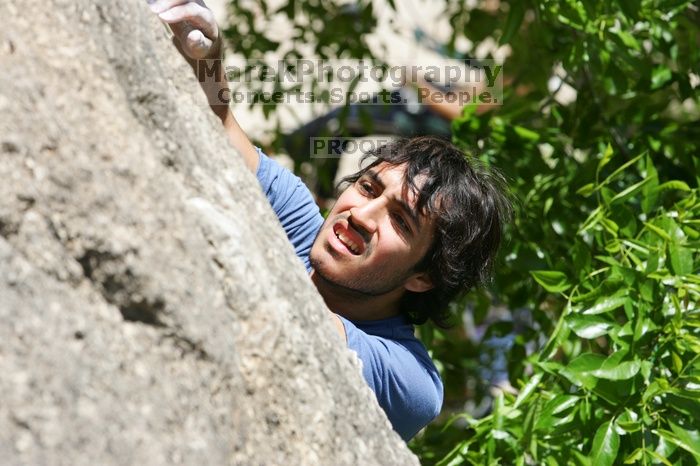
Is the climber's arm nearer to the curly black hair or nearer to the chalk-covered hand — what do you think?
the chalk-covered hand

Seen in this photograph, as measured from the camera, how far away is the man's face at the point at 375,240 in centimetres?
218

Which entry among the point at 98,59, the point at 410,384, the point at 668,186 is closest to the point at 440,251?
the point at 410,384

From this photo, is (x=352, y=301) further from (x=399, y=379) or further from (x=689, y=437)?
(x=689, y=437)

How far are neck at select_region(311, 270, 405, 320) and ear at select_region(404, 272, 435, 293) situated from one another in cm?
3

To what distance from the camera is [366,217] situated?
2.21 meters

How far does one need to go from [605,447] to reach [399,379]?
50cm

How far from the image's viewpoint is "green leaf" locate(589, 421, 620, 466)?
2242 millimetres

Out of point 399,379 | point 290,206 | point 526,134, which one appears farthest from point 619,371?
point 526,134

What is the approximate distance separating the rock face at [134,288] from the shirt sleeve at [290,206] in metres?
0.75

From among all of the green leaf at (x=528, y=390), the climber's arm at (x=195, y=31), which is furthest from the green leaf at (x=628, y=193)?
the climber's arm at (x=195, y=31)

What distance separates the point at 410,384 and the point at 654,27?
145 centimetres

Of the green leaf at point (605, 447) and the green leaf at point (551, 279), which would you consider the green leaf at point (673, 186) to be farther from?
the green leaf at point (605, 447)

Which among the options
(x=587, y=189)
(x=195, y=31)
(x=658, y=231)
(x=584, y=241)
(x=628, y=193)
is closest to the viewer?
(x=195, y=31)

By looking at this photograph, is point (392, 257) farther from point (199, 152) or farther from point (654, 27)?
point (654, 27)
